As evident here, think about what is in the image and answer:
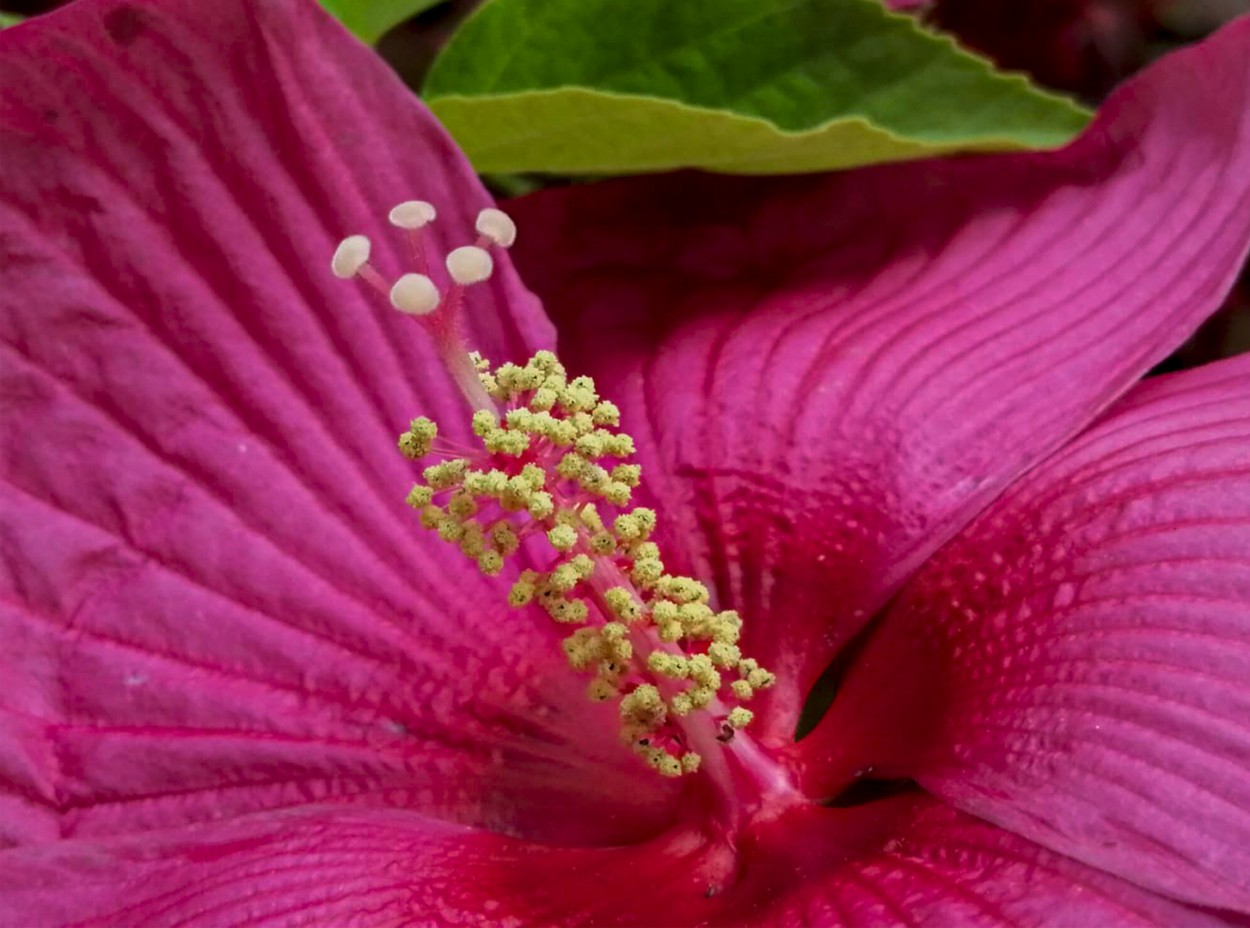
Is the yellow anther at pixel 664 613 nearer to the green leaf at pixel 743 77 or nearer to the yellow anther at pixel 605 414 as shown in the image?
the yellow anther at pixel 605 414

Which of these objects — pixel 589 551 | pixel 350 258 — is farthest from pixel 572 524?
pixel 350 258

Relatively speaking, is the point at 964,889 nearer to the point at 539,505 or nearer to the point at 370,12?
the point at 539,505

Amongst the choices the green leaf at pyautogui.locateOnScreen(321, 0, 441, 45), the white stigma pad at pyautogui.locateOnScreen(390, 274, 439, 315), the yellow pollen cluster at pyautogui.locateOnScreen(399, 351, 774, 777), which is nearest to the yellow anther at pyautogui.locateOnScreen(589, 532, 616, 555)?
the yellow pollen cluster at pyautogui.locateOnScreen(399, 351, 774, 777)

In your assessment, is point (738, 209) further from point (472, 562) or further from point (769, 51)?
point (472, 562)

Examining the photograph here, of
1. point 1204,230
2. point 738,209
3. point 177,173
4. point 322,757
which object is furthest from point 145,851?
point 1204,230

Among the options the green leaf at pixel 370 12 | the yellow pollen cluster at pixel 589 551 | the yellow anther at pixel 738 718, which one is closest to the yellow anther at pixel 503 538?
the yellow pollen cluster at pixel 589 551

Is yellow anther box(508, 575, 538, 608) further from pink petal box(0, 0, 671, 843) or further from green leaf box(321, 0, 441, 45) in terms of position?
green leaf box(321, 0, 441, 45)
